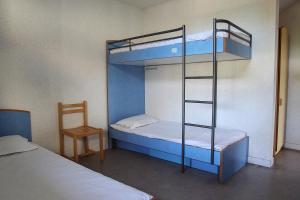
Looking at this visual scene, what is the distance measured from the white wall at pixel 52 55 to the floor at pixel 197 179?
963 mm

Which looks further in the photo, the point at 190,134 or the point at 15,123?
the point at 190,134

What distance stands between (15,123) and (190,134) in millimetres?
2508

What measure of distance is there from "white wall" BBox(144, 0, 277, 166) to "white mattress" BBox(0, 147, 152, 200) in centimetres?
256

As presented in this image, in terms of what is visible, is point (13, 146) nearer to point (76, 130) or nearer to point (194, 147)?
point (76, 130)

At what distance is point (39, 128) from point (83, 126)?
0.73 metres

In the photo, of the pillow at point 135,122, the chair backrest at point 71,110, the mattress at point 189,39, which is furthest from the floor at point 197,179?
the mattress at point 189,39

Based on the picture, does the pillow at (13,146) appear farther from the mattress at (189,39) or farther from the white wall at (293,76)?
the white wall at (293,76)

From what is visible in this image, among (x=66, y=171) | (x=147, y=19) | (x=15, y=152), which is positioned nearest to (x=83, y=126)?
(x=15, y=152)

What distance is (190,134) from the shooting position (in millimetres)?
3383

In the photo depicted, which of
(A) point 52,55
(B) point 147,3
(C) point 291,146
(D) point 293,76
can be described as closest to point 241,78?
(D) point 293,76

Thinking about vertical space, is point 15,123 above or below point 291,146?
above

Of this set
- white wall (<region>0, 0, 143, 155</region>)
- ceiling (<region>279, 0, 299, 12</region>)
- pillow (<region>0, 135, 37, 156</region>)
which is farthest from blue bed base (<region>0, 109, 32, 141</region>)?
ceiling (<region>279, 0, 299, 12</region>)

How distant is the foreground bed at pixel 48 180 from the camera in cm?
154

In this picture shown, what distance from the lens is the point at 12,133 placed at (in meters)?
2.93
